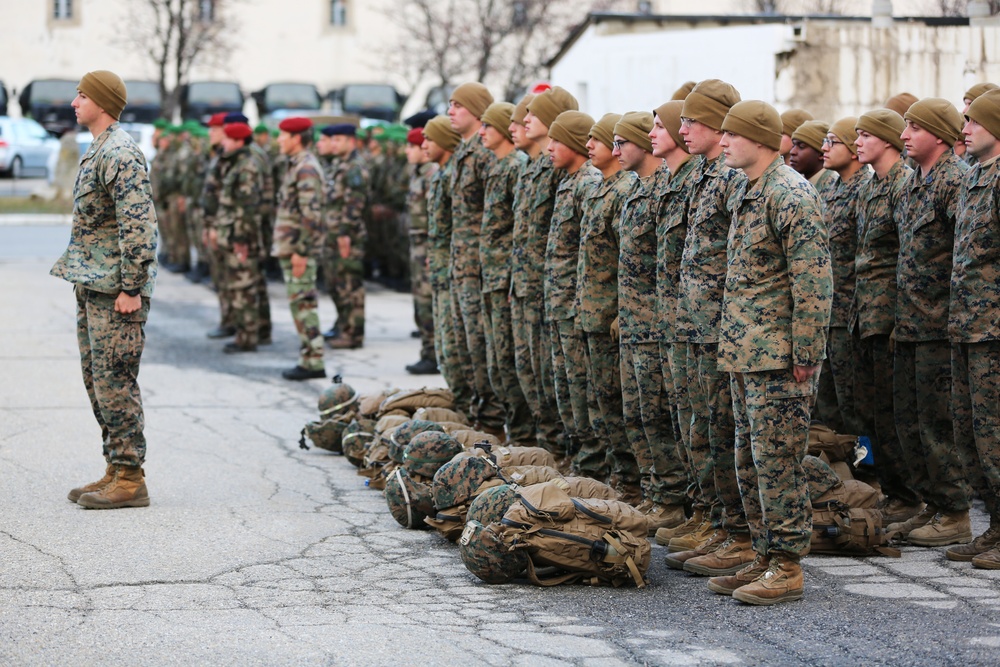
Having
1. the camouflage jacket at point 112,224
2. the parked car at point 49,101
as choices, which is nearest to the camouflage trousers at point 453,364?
the camouflage jacket at point 112,224

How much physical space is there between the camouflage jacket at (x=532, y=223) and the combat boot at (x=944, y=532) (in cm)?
274

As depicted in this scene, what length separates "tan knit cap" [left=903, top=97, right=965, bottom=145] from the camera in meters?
7.33

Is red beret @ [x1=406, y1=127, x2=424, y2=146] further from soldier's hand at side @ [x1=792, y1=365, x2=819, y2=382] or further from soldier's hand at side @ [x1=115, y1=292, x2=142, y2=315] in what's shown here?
soldier's hand at side @ [x1=792, y1=365, x2=819, y2=382]

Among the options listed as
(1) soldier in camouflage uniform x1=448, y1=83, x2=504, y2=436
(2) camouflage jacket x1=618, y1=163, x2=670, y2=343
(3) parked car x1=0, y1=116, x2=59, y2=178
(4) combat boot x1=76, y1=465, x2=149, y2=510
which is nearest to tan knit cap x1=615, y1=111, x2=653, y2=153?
(2) camouflage jacket x1=618, y1=163, x2=670, y2=343

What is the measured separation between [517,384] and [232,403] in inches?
121

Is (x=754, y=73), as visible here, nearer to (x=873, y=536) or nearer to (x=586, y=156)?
(x=586, y=156)

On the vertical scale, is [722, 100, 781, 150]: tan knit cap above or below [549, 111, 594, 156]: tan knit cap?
below

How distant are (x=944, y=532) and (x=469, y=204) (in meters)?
4.03

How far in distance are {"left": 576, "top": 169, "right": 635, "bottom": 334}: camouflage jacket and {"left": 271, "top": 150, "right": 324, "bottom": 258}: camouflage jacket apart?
5.17m

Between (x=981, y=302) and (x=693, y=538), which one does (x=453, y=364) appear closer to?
(x=693, y=538)

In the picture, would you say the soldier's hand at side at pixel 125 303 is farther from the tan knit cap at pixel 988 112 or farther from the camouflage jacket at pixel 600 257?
the tan knit cap at pixel 988 112

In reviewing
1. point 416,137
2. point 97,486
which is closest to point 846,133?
point 97,486

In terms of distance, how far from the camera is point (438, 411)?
9539mm

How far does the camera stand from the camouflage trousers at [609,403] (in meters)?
8.09
